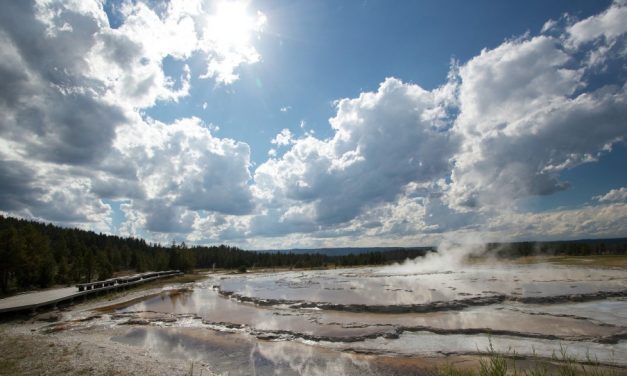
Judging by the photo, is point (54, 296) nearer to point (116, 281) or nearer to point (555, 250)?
point (116, 281)

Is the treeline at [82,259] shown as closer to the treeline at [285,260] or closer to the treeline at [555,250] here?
the treeline at [285,260]

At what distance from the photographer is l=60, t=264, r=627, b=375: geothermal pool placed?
15117mm

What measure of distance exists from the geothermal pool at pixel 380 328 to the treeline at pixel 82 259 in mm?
15762

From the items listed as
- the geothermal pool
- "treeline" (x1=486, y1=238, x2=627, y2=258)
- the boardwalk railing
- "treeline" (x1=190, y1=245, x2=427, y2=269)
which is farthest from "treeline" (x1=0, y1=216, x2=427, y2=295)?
"treeline" (x1=486, y1=238, x2=627, y2=258)

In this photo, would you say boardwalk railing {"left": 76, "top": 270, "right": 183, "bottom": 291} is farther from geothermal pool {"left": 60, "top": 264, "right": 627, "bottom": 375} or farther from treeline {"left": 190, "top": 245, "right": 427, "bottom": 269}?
treeline {"left": 190, "top": 245, "right": 427, "bottom": 269}

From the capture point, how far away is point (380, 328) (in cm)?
2039

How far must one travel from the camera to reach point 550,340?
1645 cm

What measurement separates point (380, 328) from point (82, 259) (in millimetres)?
52106

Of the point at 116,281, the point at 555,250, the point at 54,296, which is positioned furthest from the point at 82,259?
the point at 555,250

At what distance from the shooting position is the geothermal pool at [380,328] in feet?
49.6

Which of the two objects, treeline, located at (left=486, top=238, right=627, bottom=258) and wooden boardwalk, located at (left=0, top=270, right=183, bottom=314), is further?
treeline, located at (left=486, top=238, right=627, bottom=258)

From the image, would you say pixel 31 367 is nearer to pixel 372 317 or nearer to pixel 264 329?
pixel 264 329

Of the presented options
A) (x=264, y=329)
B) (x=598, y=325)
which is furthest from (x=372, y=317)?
(x=598, y=325)

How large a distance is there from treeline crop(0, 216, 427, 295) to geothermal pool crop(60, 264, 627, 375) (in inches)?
621
